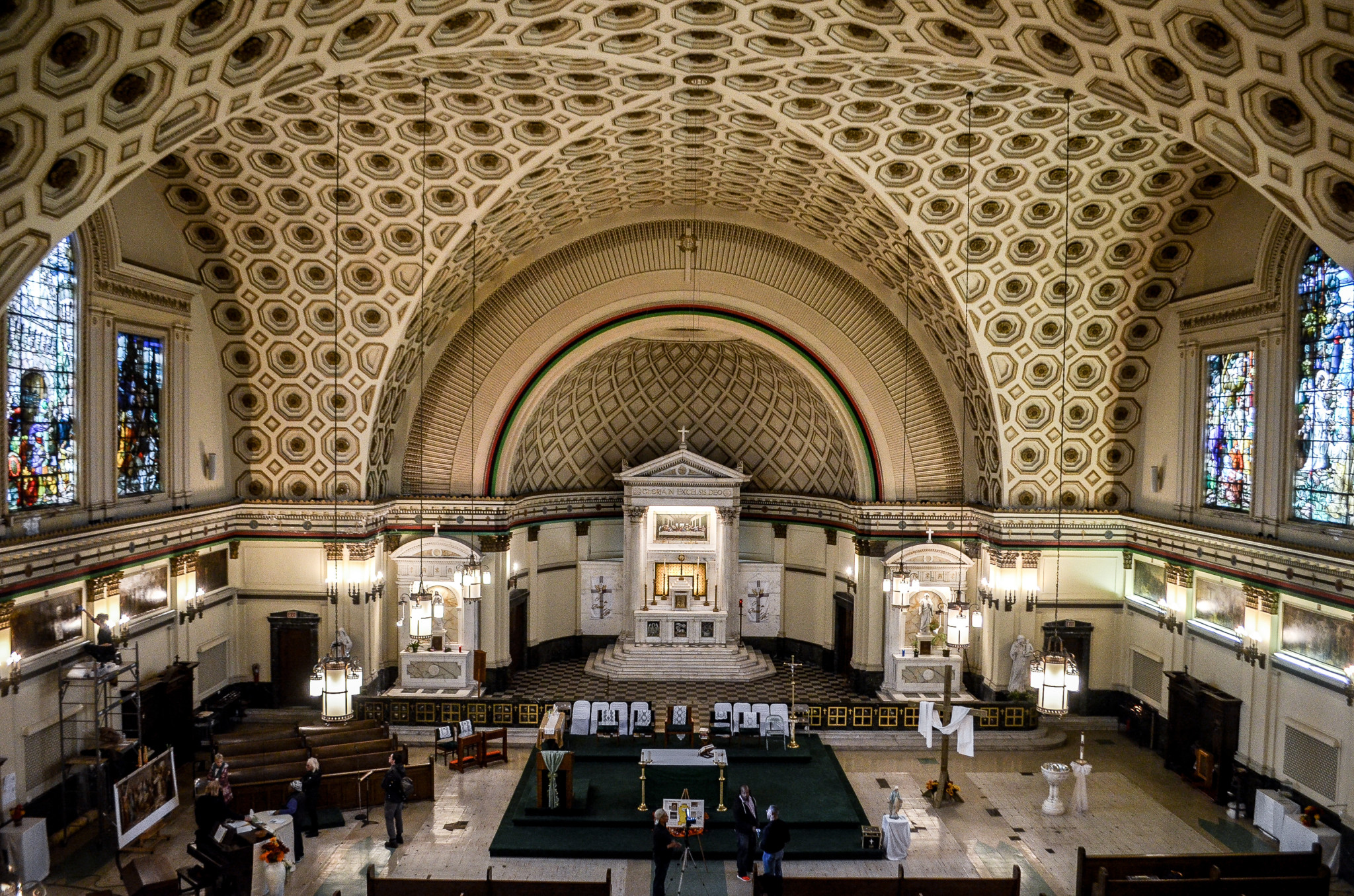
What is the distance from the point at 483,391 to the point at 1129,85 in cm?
1593

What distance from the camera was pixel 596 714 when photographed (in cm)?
1941

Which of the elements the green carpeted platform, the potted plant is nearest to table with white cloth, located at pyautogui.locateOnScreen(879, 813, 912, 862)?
the green carpeted platform

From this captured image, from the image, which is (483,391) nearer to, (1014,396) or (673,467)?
(673,467)

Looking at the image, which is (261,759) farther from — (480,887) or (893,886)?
(893,886)

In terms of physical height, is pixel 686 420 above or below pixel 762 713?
above

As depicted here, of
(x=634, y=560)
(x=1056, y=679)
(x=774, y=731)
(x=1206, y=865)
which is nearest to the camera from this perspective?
(x=1206, y=865)

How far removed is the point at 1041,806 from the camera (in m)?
16.0

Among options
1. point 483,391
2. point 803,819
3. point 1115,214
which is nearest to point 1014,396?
point 1115,214

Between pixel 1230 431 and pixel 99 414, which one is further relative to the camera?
pixel 1230 431

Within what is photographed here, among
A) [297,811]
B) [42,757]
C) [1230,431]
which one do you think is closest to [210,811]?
[297,811]

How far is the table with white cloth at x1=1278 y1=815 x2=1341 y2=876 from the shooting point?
13.5 metres

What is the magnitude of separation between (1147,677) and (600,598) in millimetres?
13974

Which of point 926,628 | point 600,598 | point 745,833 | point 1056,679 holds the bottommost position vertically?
point 745,833

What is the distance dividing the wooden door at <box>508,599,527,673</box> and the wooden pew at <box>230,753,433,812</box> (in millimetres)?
7393
